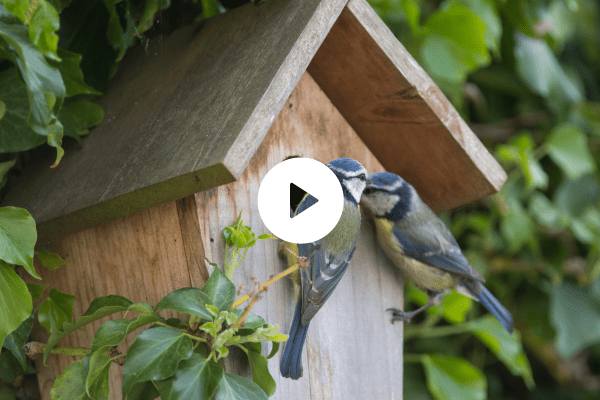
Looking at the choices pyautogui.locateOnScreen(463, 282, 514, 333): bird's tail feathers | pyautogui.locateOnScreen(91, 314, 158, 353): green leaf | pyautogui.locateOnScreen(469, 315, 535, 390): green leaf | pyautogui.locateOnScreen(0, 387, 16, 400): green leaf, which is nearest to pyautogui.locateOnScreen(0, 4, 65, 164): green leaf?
pyautogui.locateOnScreen(91, 314, 158, 353): green leaf

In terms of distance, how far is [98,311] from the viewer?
68 centimetres

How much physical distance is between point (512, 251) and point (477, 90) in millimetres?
617

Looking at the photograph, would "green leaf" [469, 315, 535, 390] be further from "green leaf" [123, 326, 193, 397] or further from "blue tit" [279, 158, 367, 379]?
"green leaf" [123, 326, 193, 397]

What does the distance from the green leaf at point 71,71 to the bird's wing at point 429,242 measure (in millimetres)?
558

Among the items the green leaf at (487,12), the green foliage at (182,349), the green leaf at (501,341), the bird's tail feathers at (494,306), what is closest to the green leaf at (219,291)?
the green foliage at (182,349)

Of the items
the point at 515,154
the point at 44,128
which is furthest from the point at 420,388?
the point at 44,128

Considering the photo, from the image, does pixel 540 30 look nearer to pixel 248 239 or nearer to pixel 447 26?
pixel 447 26

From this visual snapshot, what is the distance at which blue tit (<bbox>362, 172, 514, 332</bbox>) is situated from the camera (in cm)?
93

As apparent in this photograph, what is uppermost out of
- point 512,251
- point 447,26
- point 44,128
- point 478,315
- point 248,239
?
point 44,128

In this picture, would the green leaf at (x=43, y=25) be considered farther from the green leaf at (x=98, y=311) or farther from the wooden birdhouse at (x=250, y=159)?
the green leaf at (x=98, y=311)

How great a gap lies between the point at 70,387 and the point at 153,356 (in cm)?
15

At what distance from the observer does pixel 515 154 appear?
1.67 meters

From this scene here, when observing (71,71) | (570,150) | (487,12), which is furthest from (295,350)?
(570,150)

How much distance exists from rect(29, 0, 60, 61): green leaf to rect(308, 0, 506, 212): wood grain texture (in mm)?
441
